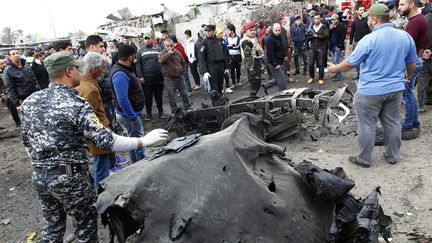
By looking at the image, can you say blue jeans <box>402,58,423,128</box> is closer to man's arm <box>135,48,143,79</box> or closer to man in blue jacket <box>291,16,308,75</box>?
man's arm <box>135,48,143,79</box>

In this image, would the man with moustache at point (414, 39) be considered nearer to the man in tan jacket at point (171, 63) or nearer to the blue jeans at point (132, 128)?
the blue jeans at point (132, 128)

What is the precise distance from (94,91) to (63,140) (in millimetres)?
1400

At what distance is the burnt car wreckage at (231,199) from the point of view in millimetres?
2271

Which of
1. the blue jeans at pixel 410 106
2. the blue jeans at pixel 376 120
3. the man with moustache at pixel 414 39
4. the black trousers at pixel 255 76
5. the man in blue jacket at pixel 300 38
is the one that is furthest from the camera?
the man in blue jacket at pixel 300 38

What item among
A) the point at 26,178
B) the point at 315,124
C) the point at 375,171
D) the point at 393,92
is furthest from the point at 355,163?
the point at 26,178

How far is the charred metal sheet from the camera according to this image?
18.1 feet

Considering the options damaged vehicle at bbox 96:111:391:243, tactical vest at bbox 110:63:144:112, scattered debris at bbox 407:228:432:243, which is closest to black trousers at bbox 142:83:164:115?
tactical vest at bbox 110:63:144:112

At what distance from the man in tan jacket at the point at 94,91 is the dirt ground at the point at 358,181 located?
2.38 feet

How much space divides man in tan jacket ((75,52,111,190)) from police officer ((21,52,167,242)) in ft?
3.52

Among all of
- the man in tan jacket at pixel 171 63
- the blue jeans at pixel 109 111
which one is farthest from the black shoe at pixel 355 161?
the blue jeans at pixel 109 111

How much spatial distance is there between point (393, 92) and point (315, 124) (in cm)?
244

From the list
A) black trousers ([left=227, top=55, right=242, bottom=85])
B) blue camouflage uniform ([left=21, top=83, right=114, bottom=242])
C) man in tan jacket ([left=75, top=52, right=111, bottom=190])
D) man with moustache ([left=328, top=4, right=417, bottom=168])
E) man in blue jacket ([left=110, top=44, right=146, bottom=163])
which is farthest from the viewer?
black trousers ([left=227, top=55, right=242, bottom=85])

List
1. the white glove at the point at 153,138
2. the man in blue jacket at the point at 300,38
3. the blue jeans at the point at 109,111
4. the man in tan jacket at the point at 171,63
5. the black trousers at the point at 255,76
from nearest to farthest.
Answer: the white glove at the point at 153,138 < the blue jeans at the point at 109,111 < the man in tan jacket at the point at 171,63 < the black trousers at the point at 255,76 < the man in blue jacket at the point at 300,38

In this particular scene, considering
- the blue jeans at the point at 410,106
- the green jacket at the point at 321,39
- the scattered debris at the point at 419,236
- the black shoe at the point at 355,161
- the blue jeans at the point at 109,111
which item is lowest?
the scattered debris at the point at 419,236
